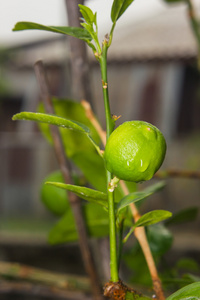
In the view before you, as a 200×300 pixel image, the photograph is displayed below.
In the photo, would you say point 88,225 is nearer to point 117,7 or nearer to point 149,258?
point 149,258

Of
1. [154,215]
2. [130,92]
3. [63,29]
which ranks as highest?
[63,29]

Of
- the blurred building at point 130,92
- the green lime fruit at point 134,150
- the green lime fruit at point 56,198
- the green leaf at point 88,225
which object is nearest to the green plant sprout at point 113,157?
the green lime fruit at point 134,150

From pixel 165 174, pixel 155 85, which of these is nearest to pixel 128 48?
pixel 155 85

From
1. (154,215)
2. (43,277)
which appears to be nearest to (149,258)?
(154,215)

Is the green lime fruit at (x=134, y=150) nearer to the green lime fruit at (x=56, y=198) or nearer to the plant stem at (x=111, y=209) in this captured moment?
the plant stem at (x=111, y=209)

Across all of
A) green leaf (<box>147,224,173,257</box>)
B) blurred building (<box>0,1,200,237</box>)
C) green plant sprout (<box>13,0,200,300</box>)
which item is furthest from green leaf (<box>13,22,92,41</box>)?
blurred building (<box>0,1,200,237</box>)

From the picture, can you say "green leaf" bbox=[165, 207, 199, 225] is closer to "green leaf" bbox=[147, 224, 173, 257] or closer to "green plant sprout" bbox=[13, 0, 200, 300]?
"green leaf" bbox=[147, 224, 173, 257]

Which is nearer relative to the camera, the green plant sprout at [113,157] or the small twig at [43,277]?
the green plant sprout at [113,157]
